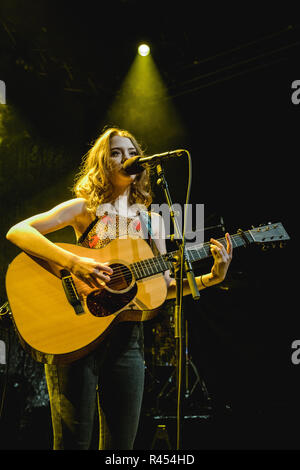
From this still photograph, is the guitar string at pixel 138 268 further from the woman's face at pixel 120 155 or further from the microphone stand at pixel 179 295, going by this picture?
the woman's face at pixel 120 155

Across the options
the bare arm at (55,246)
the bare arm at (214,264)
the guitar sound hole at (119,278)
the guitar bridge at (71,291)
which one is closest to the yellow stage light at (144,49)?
the bare arm at (214,264)

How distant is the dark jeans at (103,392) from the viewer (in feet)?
6.18

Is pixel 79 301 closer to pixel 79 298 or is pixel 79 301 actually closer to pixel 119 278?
pixel 79 298

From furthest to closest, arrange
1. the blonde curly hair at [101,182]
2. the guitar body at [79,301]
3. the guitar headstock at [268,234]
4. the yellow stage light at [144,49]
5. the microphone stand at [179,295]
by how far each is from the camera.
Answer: the yellow stage light at [144,49]
the guitar headstock at [268,234]
the blonde curly hair at [101,182]
the guitar body at [79,301]
the microphone stand at [179,295]

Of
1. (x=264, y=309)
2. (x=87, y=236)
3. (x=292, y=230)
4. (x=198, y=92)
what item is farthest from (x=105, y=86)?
(x=87, y=236)

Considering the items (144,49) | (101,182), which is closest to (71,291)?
(101,182)

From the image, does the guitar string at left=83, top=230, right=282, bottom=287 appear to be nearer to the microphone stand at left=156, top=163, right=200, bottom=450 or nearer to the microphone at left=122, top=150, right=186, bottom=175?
the microphone stand at left=156, top=163, right=200, bottom=450

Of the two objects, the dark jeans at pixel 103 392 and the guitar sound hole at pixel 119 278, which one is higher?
the guitar sound hole at pixel 119 278

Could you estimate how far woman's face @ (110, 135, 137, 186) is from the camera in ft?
8.55

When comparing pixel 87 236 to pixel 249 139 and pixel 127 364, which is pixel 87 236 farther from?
pixel 249 139

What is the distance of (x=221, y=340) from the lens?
5.87 metres

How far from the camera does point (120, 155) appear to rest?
2.66 meters

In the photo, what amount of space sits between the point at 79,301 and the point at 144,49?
4855mm

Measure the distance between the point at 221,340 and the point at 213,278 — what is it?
3728 millimetres
